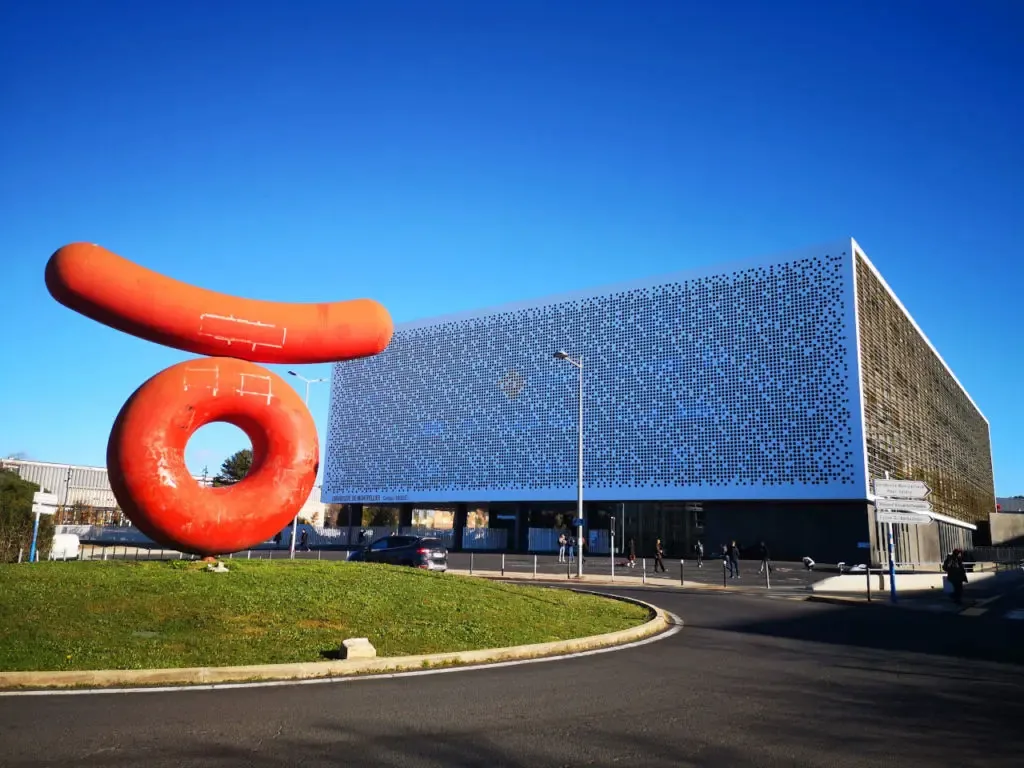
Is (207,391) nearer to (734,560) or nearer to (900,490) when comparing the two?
(900,490)

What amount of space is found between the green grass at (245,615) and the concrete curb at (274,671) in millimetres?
387

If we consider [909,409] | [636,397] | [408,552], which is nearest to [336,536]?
[636,397]

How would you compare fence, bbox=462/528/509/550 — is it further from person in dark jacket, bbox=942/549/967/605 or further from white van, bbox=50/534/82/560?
person in dark jacket, bbox=942/549/967/605

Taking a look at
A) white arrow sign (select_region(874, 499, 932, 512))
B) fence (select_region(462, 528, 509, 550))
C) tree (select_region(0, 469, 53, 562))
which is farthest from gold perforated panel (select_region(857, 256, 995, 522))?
tree (select_region(0, 469, 53, 562))

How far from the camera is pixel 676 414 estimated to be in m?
57.2

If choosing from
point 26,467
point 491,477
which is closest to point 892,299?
point 491,477

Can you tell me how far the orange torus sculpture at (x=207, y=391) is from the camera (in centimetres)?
1256

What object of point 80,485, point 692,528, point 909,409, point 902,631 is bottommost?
point 902,631

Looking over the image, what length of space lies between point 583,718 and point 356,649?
351 centimetres

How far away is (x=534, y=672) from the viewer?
878 centimetres

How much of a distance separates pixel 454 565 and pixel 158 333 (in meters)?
26.4

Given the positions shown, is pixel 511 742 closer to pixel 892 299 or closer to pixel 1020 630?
pixel 1020 630

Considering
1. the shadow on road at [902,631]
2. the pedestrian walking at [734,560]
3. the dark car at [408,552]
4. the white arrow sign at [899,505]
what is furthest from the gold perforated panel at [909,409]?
the shadow on road at [902,631]

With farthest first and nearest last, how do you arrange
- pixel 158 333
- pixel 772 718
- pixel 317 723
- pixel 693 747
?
pixel 158 333 → pixel 772 718 → pixel 317 723 → pixel 693 747
